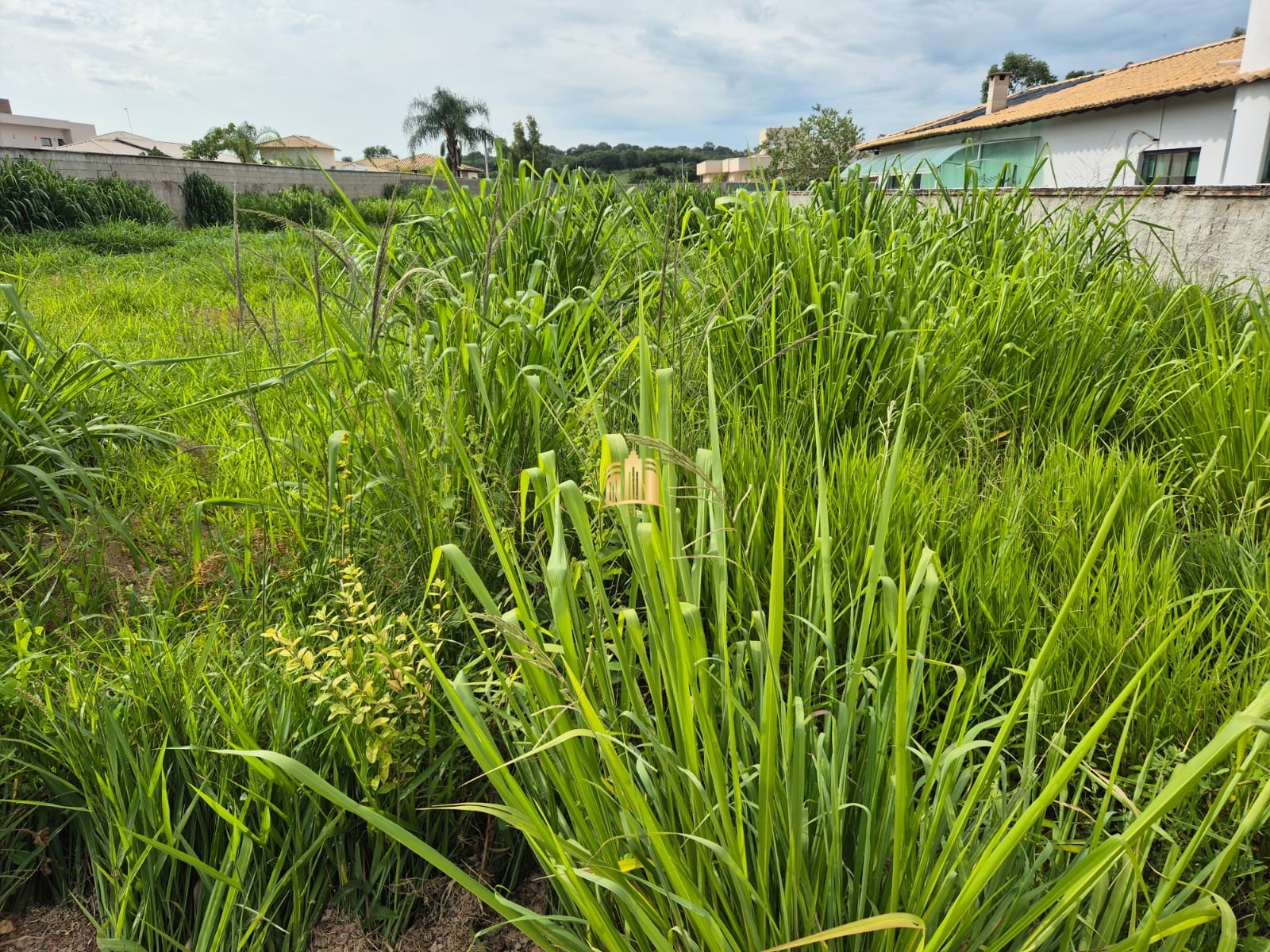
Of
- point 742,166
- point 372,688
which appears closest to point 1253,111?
point 742,166

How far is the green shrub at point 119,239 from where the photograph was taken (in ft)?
24.2

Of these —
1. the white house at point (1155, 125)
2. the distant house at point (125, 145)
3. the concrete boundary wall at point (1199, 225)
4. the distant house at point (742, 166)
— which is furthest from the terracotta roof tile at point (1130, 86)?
the distant house at point (125, 145)

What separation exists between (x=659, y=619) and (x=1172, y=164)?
65.7ft

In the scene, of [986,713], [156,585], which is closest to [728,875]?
[986,713]

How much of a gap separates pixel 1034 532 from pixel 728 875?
1113 mm

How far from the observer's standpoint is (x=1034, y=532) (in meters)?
1.61

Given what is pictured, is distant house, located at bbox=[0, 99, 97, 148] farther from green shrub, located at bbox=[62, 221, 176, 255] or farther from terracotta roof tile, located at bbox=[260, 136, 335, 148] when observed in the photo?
terracotta roof tile, located at bbox=[260, 136, 335, 148]

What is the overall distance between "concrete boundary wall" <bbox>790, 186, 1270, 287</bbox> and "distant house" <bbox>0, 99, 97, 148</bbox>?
6198cm

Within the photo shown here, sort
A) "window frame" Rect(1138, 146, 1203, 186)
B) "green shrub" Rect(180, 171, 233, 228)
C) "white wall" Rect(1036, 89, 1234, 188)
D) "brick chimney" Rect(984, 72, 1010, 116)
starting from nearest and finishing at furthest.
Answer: "green shrub" Rect(180, 171, 233, 228) < "white wall" Rect(1036, 89, 1234, 188) < "window frame" Rect(1138, 146, 1203, 186) < "brick chimney" Rect(984, 72, 1010, 116)

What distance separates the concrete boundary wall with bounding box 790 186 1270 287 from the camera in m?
2.96

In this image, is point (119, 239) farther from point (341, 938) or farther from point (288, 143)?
point (341, 938)

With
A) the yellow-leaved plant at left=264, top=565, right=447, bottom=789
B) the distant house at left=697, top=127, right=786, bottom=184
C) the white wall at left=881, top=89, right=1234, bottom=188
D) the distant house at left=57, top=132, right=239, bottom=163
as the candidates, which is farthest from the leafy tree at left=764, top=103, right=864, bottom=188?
the distant house at left=57, top=132, right=239, bottom=163

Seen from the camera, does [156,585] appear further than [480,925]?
Yes

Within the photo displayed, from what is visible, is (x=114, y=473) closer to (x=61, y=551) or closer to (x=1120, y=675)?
(x=61, y=551)
